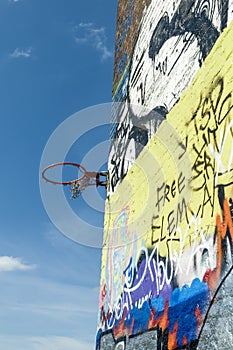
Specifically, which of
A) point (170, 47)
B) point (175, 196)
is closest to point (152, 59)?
point (170, 47)

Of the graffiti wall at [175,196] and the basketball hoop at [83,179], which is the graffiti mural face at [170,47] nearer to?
the graffiti wall at [175,196]

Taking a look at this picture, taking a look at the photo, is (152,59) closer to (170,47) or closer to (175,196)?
(170,47)

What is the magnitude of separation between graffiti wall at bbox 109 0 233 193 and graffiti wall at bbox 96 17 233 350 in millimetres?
26

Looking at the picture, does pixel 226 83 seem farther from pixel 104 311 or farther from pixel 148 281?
pixel 104 311

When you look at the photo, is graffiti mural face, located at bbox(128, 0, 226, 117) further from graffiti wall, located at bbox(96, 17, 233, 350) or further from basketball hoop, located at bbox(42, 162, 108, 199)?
basketball hoop, located at bbox(42, 162, 108, 199)

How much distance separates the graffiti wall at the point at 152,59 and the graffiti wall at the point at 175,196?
26 mm

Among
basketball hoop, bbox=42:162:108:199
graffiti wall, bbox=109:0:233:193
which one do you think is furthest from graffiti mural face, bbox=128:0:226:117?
basketball hoop, bbox=42:162:108:199

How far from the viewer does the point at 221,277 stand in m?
4.95

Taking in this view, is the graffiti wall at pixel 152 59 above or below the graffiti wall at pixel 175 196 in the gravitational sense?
above

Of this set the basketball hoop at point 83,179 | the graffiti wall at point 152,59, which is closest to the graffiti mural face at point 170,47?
the graffiti wall at point 152,59

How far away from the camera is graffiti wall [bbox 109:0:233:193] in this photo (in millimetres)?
6805

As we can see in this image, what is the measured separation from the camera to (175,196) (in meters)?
6.60

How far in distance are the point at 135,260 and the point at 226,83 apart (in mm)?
3401

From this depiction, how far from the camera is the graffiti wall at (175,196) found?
5258 mm
